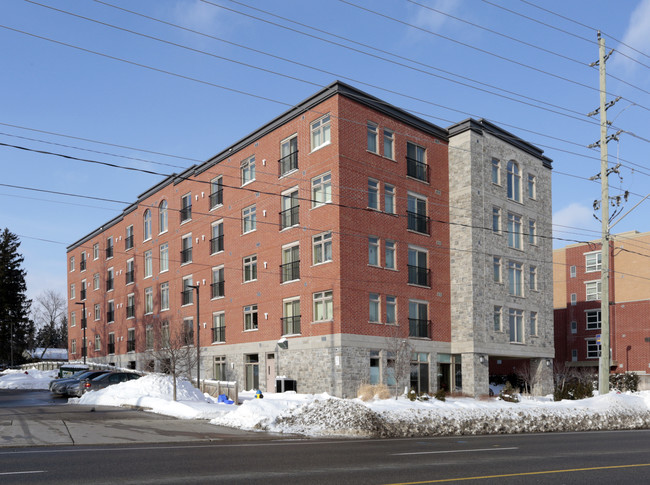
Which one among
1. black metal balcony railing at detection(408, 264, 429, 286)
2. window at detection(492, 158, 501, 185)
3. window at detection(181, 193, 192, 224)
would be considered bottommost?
black metal balcony railing at detection(408, 264, 429, 286)

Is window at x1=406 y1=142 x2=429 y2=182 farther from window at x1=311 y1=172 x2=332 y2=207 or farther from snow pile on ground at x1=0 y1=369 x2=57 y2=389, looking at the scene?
snow pile on ground at x1=0 y1=369 x2=57 y2=389

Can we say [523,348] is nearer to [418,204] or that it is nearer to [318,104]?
[418,204]

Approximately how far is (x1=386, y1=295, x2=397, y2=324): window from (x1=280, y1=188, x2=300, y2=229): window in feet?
21.9

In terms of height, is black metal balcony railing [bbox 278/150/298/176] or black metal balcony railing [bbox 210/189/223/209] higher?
black metal balcony railing [bbox 278/150/298/176]

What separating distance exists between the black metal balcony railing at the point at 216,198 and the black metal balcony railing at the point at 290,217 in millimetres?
8016

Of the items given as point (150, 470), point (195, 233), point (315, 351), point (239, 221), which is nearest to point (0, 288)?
point (195, 233)

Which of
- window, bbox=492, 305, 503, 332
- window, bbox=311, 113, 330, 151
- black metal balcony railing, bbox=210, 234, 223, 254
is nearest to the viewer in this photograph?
window, bbox=311, 113, 330, 151

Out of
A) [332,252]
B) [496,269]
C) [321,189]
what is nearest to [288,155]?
[321,189]

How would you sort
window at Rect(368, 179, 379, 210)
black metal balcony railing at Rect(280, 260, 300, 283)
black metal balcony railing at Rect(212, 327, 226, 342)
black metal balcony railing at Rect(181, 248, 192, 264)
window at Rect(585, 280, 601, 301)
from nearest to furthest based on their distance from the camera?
window at Rect(368, 179, 379, 210), black metal balcony railing at Rect(280, 260, 300, 283), black metal balcony railing at Rect(212, 327, 226, 342), black metal balcony railing at Rect(181, 248, 192, 264), window at Rect(585, 280, 601, 301)

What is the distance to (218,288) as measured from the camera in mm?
44969

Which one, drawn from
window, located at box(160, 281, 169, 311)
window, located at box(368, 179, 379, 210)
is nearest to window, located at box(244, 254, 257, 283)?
window, located at box(368, 179, 379, 210)

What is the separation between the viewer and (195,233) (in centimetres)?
4831

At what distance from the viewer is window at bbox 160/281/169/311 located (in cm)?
5197

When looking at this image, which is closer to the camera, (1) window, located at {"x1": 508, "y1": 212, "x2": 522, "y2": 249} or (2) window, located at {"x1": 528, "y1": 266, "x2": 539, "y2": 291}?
(1) window, located at {"x1": 508, "y1": 212, "x2": 522, "y2": 249}
